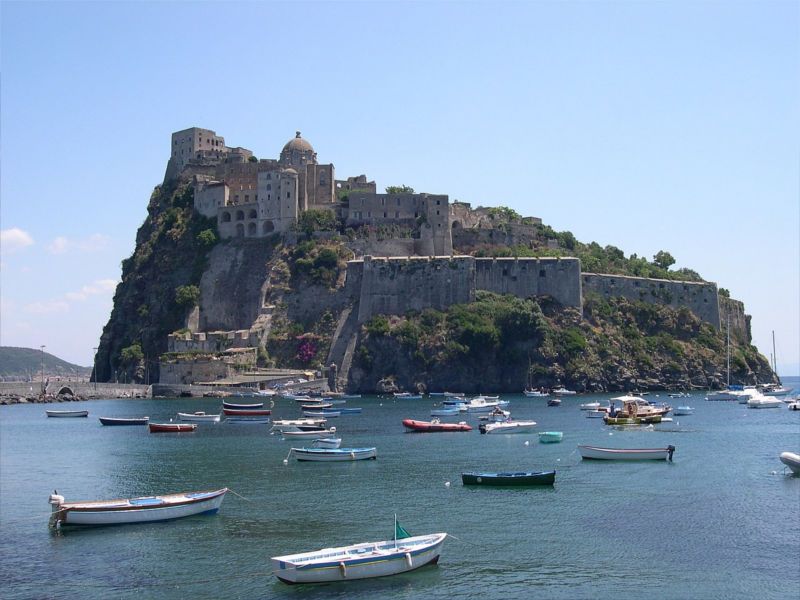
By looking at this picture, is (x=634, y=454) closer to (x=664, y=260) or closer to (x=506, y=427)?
(x=506, y=427)

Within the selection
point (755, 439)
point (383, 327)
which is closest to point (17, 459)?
point (755, 439)

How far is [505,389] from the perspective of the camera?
85250 millimetres

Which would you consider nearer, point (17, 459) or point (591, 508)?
point (591, 508)

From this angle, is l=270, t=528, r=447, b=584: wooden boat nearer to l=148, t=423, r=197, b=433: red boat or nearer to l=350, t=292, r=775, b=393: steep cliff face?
l=148, t=423, r=197, b=433: red boat

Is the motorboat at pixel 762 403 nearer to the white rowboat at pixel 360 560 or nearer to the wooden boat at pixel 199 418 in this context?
the wooden boat at pixel 199 418

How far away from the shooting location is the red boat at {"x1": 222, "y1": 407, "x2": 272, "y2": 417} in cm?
6394

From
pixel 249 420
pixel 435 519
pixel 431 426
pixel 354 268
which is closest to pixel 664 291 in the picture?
pixel 354 268

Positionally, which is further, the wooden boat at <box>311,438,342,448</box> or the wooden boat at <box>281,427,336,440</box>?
the wooden boat at <box>281,427,336,440</box>

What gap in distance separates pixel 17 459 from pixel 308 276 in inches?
1867

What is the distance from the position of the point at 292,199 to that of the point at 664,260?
43638 millimetres

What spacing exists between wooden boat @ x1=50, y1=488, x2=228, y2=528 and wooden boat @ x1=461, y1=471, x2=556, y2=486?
31.7 feet

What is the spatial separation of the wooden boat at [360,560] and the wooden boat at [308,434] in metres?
26.1

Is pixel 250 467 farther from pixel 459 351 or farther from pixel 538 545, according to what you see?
pixel 459 351

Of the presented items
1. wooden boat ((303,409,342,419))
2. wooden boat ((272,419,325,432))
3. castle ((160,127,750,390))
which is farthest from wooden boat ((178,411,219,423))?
castle ((160,127,750,390))
